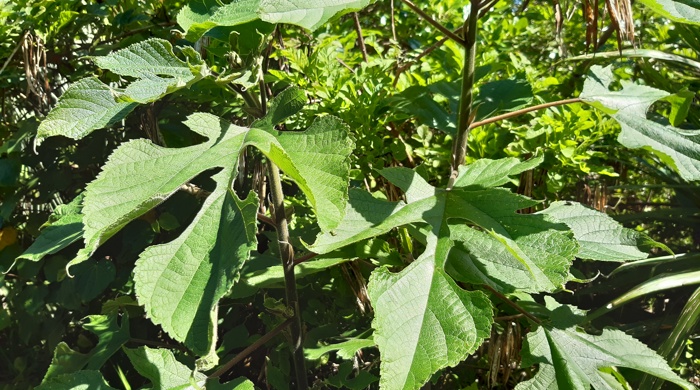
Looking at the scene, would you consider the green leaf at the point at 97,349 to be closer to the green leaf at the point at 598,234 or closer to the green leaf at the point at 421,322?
the green leaf at the point at 421,322

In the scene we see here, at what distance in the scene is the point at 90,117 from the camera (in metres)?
0.89

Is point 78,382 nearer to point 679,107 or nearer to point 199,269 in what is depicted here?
point 199,269

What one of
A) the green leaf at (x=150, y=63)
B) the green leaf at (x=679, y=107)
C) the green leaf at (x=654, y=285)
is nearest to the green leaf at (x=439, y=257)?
the green leaf at (x=150, y=63)

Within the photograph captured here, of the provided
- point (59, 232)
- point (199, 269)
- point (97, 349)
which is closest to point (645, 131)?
point (199, 269)

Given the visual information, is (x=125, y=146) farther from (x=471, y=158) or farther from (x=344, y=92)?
(x=471, y=158)

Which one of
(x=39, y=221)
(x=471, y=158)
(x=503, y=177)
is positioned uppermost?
(x=503, y=177)

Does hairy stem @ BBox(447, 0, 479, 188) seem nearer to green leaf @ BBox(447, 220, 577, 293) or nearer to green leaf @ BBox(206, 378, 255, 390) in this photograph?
green leaf @ BBox(447, 220, 577, 293)

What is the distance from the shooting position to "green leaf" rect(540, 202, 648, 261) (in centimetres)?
111

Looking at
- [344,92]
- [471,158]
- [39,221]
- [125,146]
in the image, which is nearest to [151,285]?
[125,146]

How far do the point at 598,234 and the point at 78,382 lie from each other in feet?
3.08

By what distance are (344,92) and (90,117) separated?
61cm

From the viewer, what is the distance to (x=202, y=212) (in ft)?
2.75

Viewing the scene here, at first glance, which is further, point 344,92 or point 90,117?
point 344,92

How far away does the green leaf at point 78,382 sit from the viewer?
1184 millimetres
